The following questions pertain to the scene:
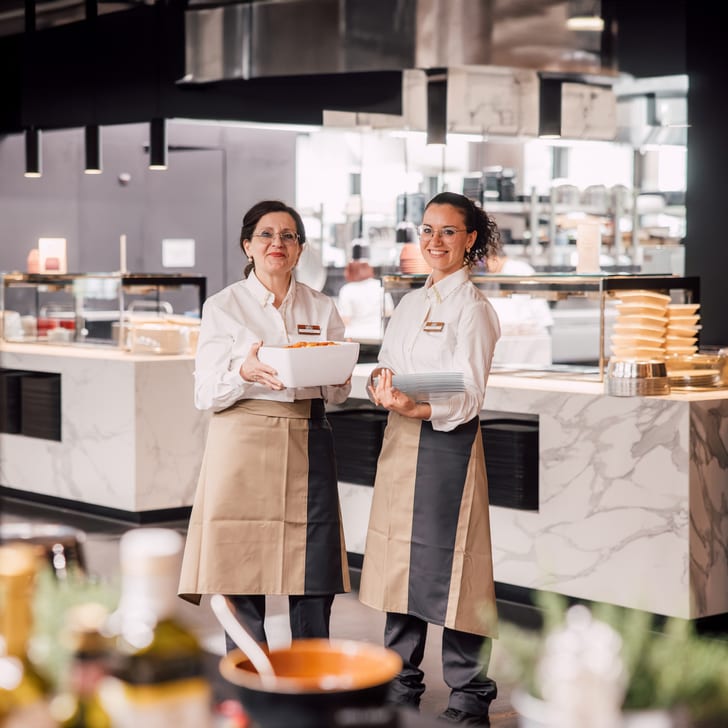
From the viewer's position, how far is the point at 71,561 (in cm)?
133

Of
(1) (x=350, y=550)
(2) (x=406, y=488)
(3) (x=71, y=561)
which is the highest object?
(3) (x=71, y=561)

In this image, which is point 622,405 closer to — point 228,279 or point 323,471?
point 323,471

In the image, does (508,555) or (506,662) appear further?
(508,555)

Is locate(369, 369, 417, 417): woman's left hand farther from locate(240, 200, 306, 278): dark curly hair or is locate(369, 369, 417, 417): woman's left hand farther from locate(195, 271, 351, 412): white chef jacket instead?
locate(240, 200, 306, 278): dark curly hair

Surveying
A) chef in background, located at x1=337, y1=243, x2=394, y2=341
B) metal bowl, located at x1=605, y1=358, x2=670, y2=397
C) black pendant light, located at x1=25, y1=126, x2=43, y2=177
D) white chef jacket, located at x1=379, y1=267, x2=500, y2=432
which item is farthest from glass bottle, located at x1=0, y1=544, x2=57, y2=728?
black pendant light, located at x1=25, y1=126, x2=43, y2=177

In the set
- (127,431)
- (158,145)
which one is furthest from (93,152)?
(127,431)

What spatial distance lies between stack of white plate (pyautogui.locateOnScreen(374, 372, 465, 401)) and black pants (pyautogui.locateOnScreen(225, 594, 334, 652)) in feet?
1.96

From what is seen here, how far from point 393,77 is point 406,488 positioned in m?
4.72

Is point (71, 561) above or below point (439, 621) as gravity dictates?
above

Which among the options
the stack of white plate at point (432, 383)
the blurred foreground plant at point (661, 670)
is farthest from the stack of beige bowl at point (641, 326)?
the blurred foreground plant at point (661, 670)

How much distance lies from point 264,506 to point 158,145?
15.3ft

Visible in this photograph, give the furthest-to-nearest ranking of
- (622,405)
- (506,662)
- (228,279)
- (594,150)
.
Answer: (228,279)
(594,150)
(622,405)
(506,662)

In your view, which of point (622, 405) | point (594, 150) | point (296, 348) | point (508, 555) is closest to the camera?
point (296, 348)

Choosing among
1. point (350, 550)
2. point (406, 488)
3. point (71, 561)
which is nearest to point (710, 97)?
point (350, 550)
